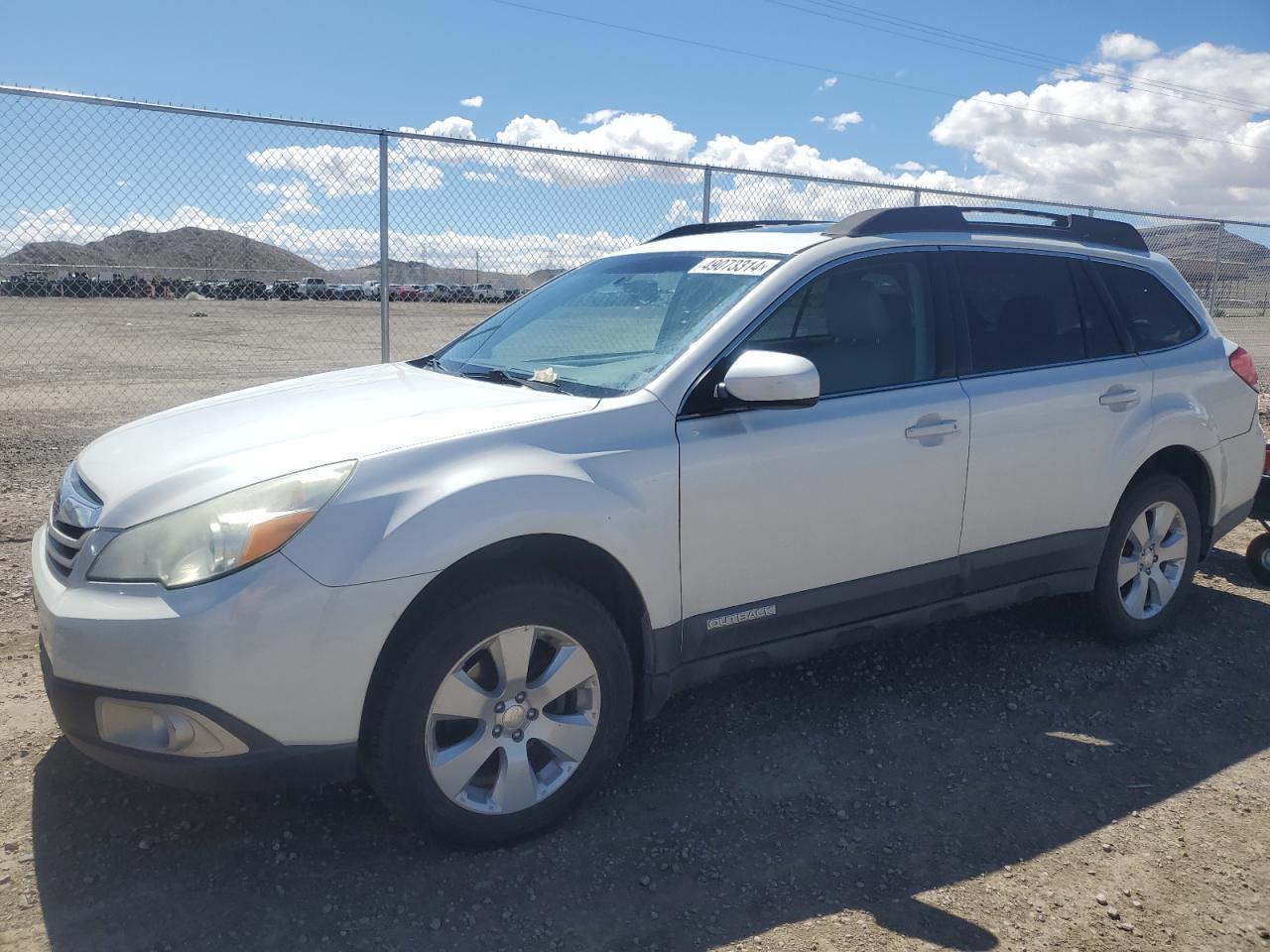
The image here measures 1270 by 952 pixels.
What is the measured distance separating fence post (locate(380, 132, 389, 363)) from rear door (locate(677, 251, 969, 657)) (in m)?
3.88

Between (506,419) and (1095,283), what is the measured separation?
292 cm

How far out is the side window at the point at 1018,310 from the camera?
4.04 meters

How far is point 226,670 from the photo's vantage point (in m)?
2.49

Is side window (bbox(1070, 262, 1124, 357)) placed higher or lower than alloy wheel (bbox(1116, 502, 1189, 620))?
higher

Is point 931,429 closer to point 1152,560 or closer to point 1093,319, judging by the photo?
point 1093,319

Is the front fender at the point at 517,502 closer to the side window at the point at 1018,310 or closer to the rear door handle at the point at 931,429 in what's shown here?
the rear door handle at the point at 931,429

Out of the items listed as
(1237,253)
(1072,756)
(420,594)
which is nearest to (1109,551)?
(1072,756)

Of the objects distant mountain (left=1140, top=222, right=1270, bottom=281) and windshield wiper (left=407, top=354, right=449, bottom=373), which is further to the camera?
distant mountain (left=1140, top=222, right=1270, bottom=281)

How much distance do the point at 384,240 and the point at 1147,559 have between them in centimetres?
493

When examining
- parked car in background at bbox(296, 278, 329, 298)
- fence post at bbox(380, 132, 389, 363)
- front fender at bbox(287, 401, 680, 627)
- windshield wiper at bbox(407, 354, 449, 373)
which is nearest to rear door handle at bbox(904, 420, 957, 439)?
front fender at bbox(287, 401, 680, 627)

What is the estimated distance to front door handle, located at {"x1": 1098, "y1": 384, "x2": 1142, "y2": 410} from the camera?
14.1ft

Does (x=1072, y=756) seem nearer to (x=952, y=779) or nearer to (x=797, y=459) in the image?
(x=952, y=779)

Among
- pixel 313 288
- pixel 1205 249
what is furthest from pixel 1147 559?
pixel 1205 249

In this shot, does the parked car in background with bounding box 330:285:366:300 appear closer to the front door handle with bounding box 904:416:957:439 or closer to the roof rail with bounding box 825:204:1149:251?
the roof rail with bounding box 825:204:1149:251
